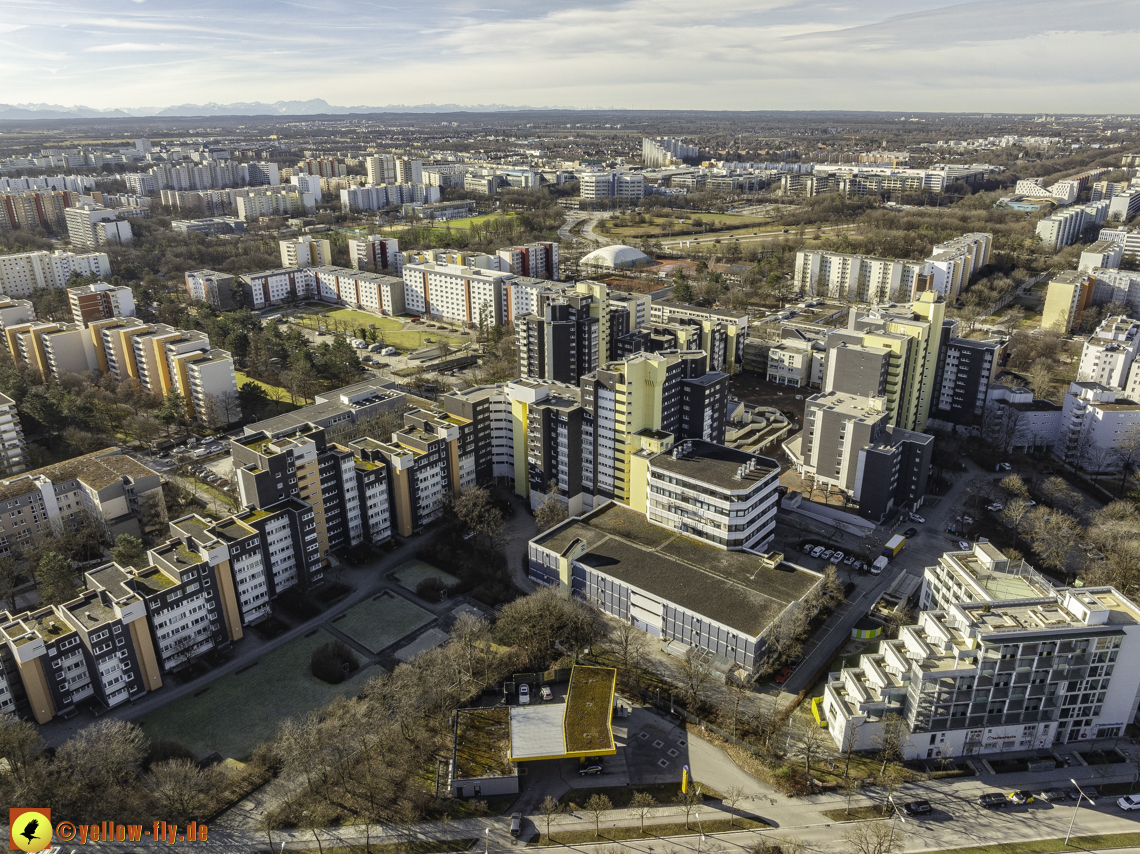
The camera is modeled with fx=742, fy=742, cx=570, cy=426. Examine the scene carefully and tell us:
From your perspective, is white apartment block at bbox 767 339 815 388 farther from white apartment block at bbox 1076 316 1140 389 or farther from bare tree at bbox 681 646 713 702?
bare tree at bbox 681 646 713 702

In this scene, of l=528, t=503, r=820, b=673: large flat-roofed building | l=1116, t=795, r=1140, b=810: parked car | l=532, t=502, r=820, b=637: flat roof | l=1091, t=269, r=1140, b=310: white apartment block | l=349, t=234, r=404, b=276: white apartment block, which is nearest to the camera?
l=1116, t=795, r=1140, b=810: parked car

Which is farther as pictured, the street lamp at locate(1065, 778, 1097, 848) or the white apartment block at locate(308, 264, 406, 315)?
the white apartment block at locate(308, 264, 406, 315)

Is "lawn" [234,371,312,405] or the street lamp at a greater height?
"lawn" [234,371,312,405]

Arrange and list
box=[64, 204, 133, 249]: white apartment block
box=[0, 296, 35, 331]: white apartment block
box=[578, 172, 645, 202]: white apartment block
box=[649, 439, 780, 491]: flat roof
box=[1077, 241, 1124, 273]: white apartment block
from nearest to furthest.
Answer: box=[649, 439, 780, 491]: flat roof < box=[0, 296, 35, 331]: white apartment block < box=[1077, 241, 1124, 273]: white apartment block < box=[64, 204, 133, 249]: white apartment block < box=[578, 172, 645, 202]: white apartment block

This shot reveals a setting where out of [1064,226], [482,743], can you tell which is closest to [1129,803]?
[482,743]

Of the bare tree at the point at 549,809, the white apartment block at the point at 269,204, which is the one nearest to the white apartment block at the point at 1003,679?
the bare tree at the point at 549,809

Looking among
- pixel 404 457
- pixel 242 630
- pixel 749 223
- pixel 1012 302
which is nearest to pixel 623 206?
pixel 749 223

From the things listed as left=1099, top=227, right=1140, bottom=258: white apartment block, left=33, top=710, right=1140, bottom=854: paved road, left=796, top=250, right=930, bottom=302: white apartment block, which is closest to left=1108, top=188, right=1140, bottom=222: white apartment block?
left=1099, top=227, right=1140, bottom=258: white apartment block
